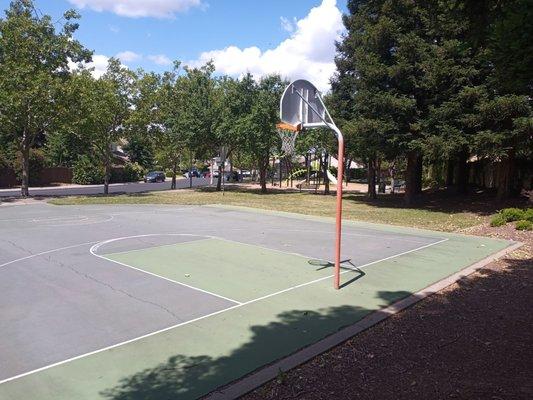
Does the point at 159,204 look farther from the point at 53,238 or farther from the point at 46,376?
the point at 46,376

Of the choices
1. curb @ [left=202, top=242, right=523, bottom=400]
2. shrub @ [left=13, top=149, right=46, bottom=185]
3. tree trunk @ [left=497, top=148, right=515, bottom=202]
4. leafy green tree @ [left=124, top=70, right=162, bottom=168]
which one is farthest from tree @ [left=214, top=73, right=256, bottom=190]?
curb @ [left=202, top=242, right=523, bottom=400]

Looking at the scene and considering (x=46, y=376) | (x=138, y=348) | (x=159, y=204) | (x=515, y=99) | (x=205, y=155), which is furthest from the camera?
(x=205, y=155)

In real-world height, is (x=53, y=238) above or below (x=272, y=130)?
below

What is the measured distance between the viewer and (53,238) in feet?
46.6

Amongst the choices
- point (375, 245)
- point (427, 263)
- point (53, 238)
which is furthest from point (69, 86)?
point (427, 263)

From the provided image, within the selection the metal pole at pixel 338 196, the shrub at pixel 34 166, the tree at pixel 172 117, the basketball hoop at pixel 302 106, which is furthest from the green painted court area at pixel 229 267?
the shrub at pixel 34 166

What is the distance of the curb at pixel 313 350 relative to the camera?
4.87m

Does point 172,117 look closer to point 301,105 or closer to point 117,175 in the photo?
point 117,175

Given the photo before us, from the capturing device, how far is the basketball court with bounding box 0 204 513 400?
5.36 m

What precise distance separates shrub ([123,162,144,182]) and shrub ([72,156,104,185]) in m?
4.99

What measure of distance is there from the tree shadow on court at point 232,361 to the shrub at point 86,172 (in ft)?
160

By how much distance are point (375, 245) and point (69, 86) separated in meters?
23.6

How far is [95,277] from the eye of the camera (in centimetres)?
948

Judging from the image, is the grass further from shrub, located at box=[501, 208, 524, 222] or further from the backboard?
the backboard
